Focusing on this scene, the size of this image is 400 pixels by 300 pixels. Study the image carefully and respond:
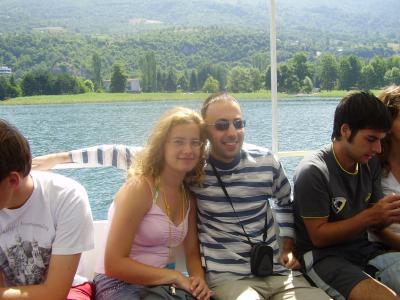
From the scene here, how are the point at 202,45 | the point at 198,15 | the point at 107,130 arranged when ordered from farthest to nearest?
the point at 107,130 → the point at 198,15 → the point at 202,45

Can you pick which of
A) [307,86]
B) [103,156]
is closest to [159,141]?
[103,156]

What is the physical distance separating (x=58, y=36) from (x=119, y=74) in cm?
140

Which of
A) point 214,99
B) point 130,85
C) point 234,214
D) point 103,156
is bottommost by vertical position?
point 234,214

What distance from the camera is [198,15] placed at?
6.74m

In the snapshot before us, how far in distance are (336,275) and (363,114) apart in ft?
2.33

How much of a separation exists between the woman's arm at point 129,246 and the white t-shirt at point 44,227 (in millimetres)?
152

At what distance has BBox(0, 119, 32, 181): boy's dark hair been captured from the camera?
1332mm

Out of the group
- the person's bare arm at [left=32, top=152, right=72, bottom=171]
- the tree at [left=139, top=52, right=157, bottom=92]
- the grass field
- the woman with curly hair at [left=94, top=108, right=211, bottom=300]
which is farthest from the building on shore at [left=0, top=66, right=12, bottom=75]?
the woman with curly hair at [left=94, top=108, right=211, bottom=300]

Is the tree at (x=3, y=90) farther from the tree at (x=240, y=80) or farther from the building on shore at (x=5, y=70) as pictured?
the tree at (x=240, y=80)

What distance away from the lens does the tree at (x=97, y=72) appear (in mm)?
3971

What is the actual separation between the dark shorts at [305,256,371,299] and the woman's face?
2.39 ft

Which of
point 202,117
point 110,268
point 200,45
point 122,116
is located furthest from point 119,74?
point 122,116

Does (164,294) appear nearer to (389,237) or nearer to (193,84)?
(389,237)

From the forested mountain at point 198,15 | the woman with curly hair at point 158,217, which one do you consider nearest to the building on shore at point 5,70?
the forested mountain at point 198,15
